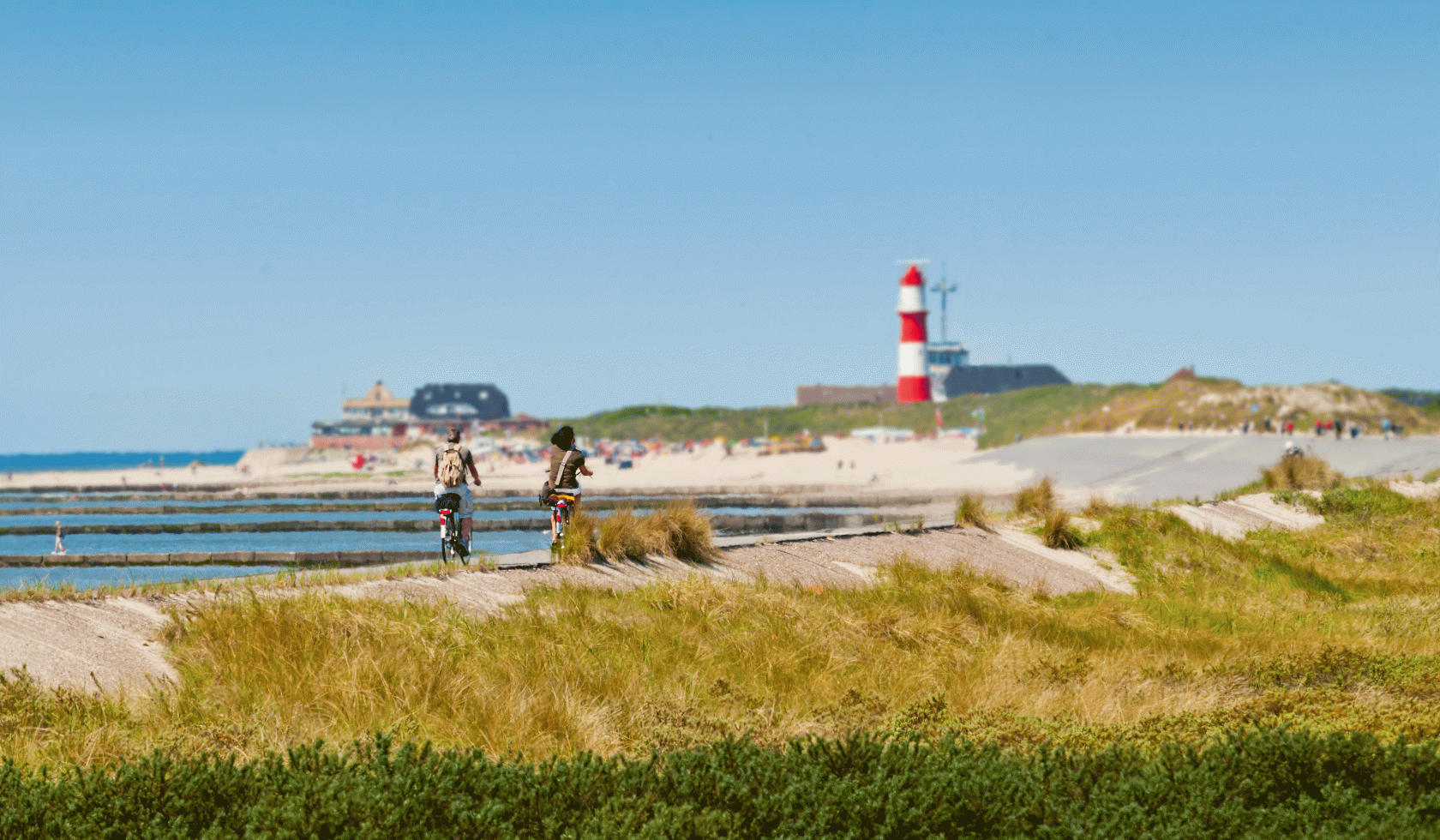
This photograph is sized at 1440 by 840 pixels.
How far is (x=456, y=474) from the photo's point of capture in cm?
1562

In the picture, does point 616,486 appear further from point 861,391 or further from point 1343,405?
point 861,391

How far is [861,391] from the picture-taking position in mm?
156375

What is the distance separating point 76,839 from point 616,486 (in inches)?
2090

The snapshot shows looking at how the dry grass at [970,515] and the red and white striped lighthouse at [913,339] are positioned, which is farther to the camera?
the red and white striped lighthouse at [913,339]

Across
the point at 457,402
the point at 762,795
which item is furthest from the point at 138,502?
the point at 457,402

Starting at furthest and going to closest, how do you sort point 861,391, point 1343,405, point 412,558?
point 861,391
point 1343,405
point 412,558

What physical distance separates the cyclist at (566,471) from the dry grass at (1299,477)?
20724mm

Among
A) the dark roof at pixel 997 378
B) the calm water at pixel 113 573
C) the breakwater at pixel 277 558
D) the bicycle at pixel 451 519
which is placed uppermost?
the dark roof at pixel 997 378

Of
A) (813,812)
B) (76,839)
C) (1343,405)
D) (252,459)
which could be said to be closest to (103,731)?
(76,839)

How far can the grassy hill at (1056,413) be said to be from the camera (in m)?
75.5

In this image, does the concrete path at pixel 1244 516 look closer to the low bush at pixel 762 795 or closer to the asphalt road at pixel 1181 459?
the asphalt road at pixel 1181 459

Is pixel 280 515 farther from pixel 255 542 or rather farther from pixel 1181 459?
pixel 1181 459

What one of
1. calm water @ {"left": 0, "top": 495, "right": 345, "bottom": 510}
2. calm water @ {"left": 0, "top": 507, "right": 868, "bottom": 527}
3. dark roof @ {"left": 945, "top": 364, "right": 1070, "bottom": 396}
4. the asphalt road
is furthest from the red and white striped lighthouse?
calm water @ {"left": 0, "top": 507, "right": 868, "bottom": 527}

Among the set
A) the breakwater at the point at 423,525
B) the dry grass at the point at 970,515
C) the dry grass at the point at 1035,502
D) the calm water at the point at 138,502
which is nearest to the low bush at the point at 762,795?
the dry grass at the point at 970,515
